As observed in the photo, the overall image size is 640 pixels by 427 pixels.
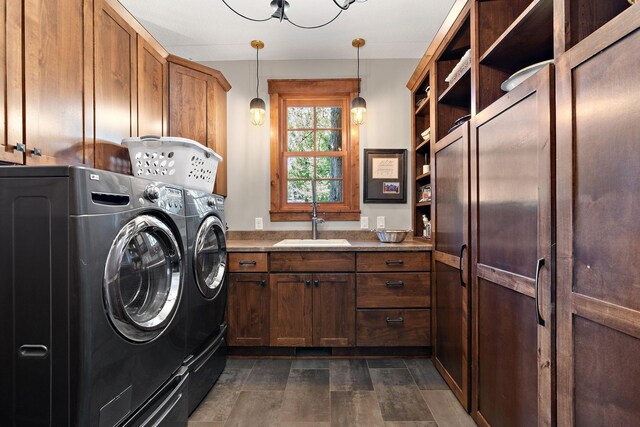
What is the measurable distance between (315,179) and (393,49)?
139 cm

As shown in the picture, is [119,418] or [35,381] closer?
[35,381]

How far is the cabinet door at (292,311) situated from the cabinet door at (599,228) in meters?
1.64

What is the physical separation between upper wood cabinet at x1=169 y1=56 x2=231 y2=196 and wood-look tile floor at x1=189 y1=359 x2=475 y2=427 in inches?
61.9

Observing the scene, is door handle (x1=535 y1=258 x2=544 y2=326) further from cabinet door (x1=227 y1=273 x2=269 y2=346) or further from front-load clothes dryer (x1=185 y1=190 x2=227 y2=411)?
cabinet door (x1=227 y1=273 x2=269 y2=346)

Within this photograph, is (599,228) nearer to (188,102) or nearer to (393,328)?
(393,328)

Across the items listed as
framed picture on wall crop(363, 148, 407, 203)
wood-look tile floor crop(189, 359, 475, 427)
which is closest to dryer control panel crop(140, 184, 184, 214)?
wood-look tile floor crop(189, 359, 475, 427)

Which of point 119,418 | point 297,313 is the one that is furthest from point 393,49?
point 119,418

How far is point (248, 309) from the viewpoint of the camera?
2393 mm

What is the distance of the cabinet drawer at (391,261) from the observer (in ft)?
7.87

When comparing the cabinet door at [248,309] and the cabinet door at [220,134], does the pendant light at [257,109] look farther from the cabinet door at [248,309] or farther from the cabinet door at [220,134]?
the cabinet door at [248,309]

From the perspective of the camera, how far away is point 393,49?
290cm

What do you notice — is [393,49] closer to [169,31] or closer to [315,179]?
[315,179]

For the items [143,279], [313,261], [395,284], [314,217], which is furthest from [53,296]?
[314,217]

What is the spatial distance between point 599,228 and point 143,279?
158cm
